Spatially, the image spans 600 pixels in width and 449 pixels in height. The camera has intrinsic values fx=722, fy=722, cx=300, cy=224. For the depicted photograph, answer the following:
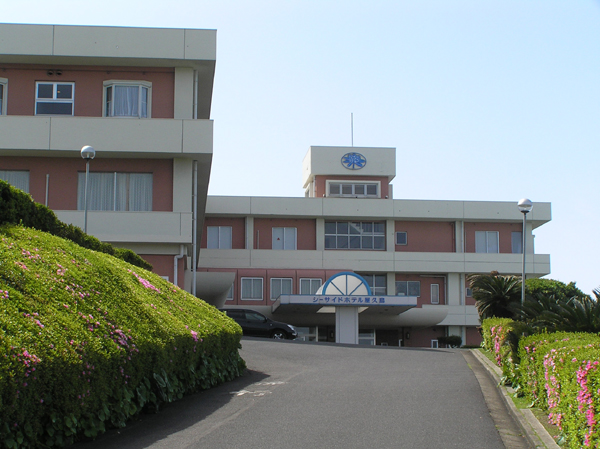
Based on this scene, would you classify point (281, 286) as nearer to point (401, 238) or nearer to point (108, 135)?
point (401, 238)

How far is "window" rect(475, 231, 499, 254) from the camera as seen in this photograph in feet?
159

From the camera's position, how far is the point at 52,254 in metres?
10.2

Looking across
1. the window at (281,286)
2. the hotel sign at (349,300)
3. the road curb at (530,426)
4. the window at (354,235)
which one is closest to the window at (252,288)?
the window at (281,286)

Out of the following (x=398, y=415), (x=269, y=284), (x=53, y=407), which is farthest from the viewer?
(x=269, y=284)

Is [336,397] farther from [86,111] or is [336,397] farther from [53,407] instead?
[86,111]

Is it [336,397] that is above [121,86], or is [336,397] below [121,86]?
below

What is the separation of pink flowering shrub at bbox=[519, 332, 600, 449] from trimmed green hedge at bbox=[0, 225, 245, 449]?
5.08m

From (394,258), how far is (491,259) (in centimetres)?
641

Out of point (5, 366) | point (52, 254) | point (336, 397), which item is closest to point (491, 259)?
point (336, 397)

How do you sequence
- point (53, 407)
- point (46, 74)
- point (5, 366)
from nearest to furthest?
point (5, 366) → point (53, 407) → point (46, 74)

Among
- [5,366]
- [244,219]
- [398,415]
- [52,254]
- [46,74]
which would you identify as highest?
[46,74]

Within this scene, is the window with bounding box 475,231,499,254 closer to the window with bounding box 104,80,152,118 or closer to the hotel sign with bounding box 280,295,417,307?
the hotel sign with bounding box 280,295,417,307

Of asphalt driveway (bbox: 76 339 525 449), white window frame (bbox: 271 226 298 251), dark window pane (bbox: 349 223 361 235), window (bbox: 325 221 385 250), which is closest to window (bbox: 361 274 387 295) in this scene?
window (bbox: 325 221 385 250)

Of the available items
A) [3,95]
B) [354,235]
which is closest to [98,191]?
[3,95]
